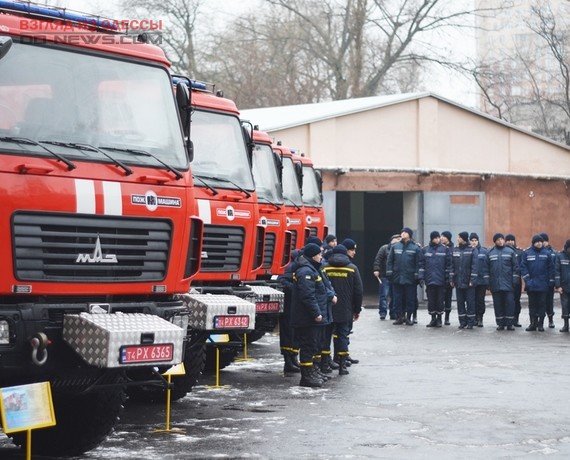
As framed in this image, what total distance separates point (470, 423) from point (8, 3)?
5.93m

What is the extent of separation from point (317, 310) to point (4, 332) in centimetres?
633

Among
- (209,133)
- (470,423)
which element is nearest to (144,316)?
(470,423)

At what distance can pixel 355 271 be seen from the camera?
15586 millimetres

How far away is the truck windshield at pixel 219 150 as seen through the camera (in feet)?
45.0

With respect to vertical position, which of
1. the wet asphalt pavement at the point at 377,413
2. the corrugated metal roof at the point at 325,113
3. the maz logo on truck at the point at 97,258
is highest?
the corrugated metal roof at the point at 325,113

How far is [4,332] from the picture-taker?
832cm

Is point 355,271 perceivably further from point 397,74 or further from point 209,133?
point 397,74

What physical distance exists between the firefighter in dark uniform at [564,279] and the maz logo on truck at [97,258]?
14711 mm

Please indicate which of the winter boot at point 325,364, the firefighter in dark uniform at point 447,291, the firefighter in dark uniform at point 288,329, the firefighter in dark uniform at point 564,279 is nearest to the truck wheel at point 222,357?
the firefighter in dark uniform at point 288,329

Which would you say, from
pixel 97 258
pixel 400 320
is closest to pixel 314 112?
pixel 400 320

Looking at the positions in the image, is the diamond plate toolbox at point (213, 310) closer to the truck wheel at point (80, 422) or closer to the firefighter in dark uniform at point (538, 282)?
the truck wheel at point (80, 422)

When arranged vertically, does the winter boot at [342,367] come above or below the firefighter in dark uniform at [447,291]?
below

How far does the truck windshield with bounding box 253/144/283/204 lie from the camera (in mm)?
17328

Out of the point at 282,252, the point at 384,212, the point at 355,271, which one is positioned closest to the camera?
the point at 355,271
